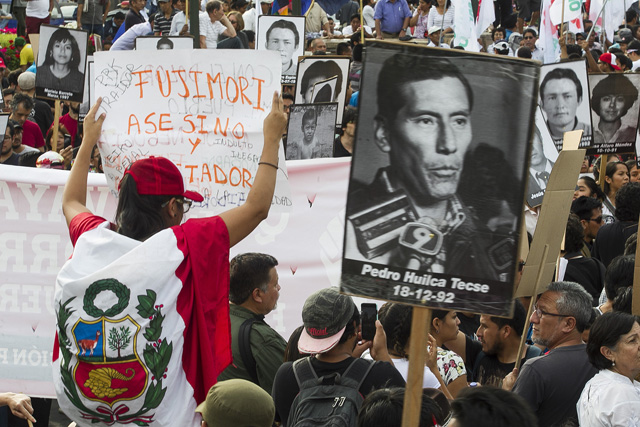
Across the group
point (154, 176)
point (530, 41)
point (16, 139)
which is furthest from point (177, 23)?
point (154, 176)

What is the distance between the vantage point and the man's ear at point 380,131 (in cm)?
285

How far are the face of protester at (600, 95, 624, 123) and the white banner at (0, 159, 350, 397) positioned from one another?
3.87 m

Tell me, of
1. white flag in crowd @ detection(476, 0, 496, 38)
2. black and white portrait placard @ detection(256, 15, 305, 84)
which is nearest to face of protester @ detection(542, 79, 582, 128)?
black and white portrait placard @ detection(256, 15, 305, 84)

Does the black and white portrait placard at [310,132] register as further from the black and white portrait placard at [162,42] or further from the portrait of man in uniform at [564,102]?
the black and white portrait placard at [162,42]

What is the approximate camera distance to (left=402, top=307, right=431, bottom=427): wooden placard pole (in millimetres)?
2785

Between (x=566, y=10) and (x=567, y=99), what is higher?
(x=566, y=10)

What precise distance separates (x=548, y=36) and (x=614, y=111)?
16.0ft

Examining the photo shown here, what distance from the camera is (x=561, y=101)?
340 inches

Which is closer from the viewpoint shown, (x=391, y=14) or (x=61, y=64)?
(x=61, y=64)

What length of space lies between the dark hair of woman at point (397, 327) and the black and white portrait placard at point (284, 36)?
797cm

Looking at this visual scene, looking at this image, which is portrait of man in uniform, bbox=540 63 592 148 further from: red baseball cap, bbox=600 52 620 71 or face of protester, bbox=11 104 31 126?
red baseball cap, bbox=600 52 620 71

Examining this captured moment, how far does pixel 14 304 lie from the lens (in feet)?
18.1

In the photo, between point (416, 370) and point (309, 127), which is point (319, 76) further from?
point (416, 370)

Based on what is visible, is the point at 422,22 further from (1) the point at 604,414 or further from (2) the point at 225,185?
(1) the point at 604,414
